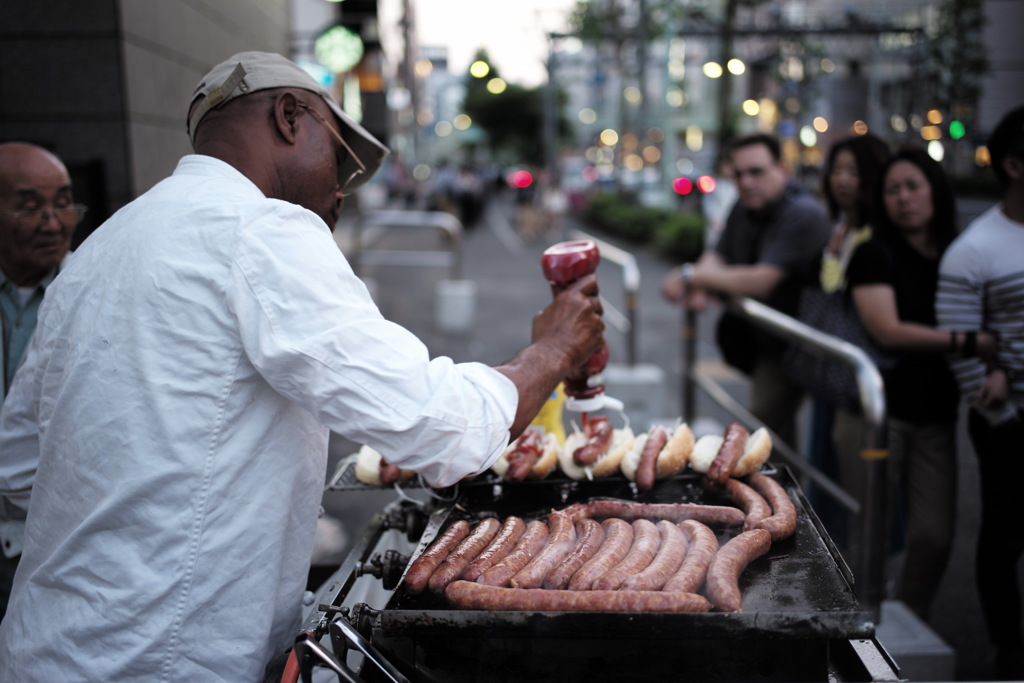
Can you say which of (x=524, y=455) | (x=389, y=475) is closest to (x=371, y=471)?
(x=389, y=475)

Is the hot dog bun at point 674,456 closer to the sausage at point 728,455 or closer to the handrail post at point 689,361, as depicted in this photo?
the sausage at point 728,455

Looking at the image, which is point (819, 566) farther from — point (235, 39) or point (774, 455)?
point (235, 39)

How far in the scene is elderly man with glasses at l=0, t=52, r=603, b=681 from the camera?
1.83 metres

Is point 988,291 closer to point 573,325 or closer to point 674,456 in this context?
point 674,456

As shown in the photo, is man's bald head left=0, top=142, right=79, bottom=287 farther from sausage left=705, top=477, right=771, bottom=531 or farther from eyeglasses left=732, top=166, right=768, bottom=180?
eyeglasses left=732, top=166, right=768, bottom=180

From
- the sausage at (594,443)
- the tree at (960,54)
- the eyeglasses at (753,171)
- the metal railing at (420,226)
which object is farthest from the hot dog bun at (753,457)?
the metal railing at (420,226)

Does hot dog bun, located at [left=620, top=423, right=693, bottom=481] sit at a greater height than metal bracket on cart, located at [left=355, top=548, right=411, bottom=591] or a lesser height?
greater

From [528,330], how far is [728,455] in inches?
387

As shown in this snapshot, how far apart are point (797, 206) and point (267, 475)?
171 inches

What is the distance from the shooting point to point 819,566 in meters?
2.20

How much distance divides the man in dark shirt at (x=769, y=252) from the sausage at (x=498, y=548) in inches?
137

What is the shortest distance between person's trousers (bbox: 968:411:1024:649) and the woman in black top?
19 centimetres

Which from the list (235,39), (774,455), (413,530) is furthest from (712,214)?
(413,530)

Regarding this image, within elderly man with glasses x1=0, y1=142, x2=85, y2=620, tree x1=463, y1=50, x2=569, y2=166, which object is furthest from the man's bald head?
tree x1=463, y1=50, x2=569, y2=166
